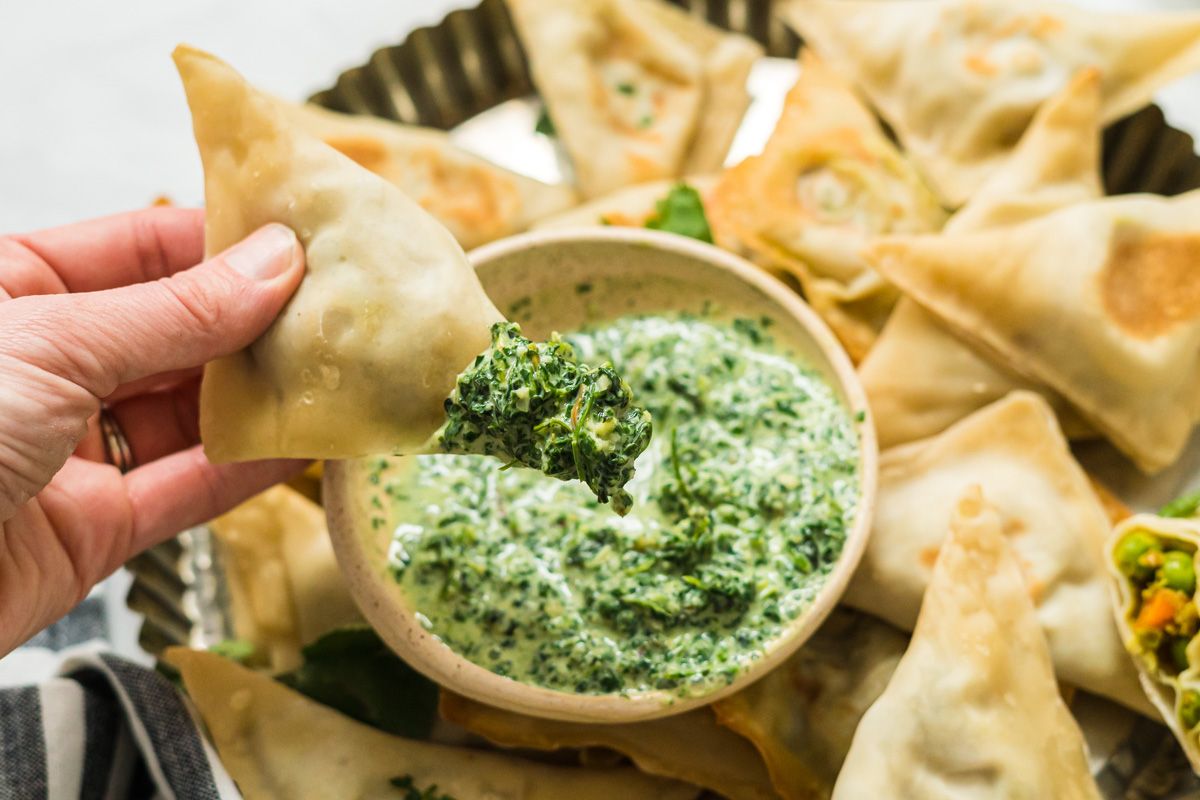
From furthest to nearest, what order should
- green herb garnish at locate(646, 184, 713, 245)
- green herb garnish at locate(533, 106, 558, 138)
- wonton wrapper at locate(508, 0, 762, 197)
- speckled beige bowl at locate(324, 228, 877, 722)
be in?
green herb garnish at locate(533, 106, 558, 138) < wonton wrapper at locate(508, 0, 762, 197) < green herb garnish at locate(646, 184, 713, 245) < speckled beige bowl at locate(324, 228, 877, 722)

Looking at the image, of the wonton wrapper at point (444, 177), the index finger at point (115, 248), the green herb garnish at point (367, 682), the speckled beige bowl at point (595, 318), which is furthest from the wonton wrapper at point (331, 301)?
the wonton wrapper at point (444, 177)

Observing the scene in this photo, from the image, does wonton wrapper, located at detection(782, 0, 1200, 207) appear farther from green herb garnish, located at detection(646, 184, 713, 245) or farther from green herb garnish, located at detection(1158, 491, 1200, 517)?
green herb garnish, located at detection(1158, 491, 1200, 517)

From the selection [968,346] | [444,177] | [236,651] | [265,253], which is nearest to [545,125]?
[444,177]

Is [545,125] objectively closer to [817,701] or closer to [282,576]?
[282,576]

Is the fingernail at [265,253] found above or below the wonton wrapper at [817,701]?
above

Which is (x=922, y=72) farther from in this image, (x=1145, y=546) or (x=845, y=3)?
(x=1145, y=546)

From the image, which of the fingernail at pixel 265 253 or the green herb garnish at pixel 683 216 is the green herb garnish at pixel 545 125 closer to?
the green herb garnish at pixel 683 216

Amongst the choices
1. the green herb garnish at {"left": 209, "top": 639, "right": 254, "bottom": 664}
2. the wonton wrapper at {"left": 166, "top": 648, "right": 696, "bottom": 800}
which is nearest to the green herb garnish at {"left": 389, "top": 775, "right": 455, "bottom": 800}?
the wonton wrapper at {"left": 166, "top": 648, "right": 696, "bottom": 800}
